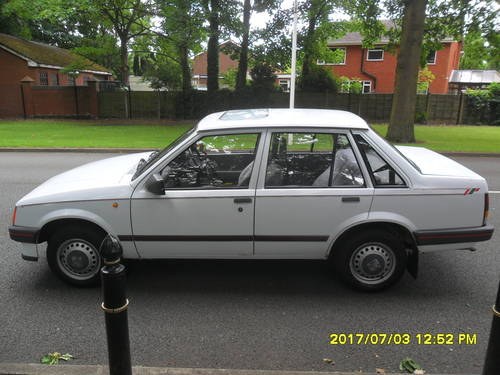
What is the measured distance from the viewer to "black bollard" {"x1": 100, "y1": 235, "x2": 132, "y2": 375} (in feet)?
7.26

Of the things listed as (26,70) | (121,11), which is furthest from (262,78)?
(26,70)

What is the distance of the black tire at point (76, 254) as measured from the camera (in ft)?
13.1

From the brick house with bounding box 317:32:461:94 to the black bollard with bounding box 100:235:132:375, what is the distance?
3721 centimetres

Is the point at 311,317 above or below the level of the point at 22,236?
below

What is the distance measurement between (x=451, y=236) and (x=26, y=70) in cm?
3179

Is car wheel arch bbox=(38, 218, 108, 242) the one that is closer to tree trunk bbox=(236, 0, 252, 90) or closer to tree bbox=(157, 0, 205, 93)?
tree bbox=(157, 0, 205, 93)

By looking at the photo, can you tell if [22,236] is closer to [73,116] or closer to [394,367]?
[394,367]

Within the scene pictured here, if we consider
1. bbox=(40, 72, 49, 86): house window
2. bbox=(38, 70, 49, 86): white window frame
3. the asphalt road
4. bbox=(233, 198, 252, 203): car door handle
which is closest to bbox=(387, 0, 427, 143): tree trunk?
the asphalt road

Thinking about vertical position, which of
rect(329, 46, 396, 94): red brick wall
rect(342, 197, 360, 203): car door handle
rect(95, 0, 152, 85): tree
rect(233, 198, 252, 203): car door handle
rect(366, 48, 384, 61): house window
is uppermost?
rect(95, 0, 152, 85): tree

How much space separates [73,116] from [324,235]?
25.8 m

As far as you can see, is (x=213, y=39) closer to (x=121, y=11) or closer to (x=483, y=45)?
(x=121, y=11)

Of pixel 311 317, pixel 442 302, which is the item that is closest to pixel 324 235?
pixel 311 317

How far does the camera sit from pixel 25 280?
173 inches

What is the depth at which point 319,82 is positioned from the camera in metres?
26.7
